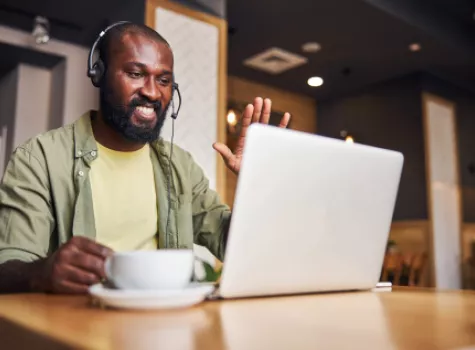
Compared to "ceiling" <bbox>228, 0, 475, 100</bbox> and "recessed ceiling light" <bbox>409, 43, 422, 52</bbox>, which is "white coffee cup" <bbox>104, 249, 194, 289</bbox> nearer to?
"ceiling" <bbox>228, 0, 475, 100</bbox>

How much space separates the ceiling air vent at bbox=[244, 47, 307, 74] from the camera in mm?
4738

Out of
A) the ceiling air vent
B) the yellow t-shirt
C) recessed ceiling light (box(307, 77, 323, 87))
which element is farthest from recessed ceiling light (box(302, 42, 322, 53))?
the yellow t-shirt

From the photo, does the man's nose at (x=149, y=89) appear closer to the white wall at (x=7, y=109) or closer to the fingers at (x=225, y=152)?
the fingers at (x=225, y=152)

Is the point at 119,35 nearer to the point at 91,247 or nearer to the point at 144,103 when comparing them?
the point at 144,103

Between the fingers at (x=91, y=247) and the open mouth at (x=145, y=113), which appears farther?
the open mouth at (x=145, y=113)

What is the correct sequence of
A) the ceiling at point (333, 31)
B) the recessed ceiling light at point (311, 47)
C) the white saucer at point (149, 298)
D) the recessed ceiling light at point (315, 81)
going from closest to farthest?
1. the white saucer at point (149, 298)
2. the ceiling at point (333, 31)
3. the recessed ceiling light at point (311, 47)
4. the recessed ceiling light at point (315, 81)

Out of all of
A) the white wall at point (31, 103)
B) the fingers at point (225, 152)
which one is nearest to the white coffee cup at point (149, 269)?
the fingers at point (225, 152)

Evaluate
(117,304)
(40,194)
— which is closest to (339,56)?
(40,194)

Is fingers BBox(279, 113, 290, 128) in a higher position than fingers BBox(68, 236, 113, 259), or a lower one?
higher

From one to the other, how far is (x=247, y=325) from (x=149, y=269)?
0.17 metres

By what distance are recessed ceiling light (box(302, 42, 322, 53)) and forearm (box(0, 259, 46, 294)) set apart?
→ 3.97 metres

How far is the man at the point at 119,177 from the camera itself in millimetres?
1115

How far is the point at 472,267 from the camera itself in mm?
5375

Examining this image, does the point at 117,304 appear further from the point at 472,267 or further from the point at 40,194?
the point at 472,267
